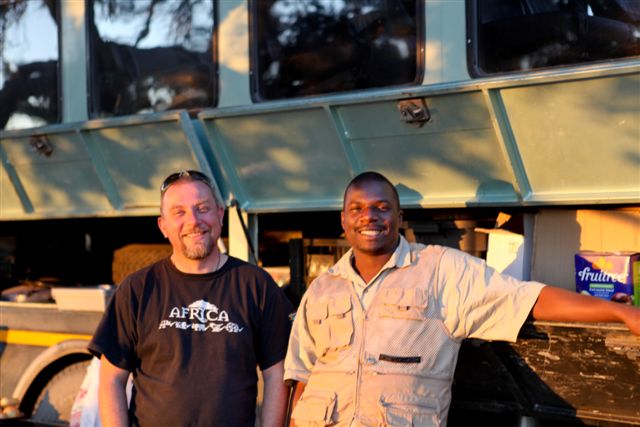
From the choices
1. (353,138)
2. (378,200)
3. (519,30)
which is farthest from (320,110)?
(378,200)

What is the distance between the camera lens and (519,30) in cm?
439

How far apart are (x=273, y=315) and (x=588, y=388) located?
135cm

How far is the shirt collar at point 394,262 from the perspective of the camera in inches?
133

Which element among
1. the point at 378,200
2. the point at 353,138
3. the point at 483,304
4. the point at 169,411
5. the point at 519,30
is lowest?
the point at 169,411

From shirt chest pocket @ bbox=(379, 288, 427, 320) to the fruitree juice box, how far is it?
1.17 m

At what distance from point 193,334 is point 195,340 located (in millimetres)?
23

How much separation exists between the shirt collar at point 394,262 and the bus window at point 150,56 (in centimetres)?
218

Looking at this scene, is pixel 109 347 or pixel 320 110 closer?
pixel 109 347

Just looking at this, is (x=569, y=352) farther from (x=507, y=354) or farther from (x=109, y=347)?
(x=109, y=347)

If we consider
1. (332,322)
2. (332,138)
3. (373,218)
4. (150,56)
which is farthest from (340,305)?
(150,56)

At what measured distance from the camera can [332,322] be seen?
3365mm

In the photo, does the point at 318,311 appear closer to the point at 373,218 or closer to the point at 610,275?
the point at 373,218

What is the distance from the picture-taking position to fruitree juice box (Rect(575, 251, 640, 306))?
4.01 metres

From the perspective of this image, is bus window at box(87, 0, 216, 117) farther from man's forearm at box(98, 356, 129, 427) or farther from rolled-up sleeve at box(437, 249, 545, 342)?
rolled-up sleeve at box(437, 249, 545, 342)
